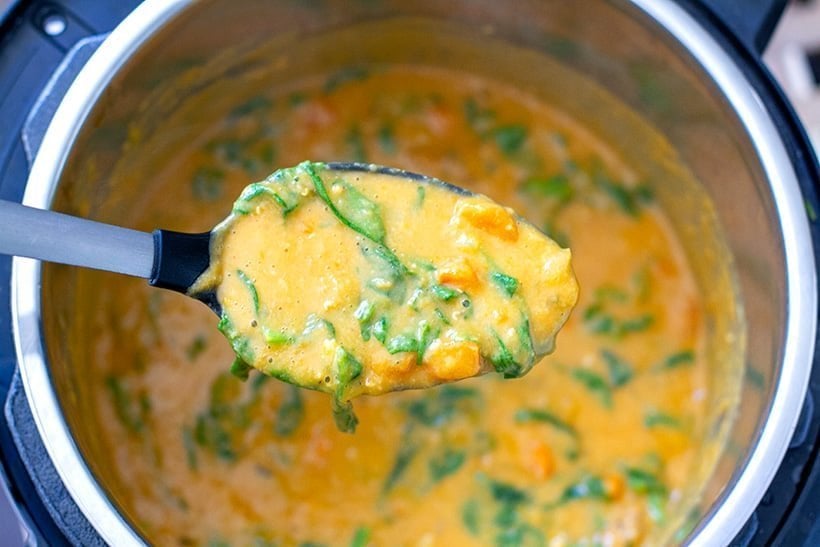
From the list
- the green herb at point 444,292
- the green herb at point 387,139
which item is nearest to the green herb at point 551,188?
the green herb at point 387,139

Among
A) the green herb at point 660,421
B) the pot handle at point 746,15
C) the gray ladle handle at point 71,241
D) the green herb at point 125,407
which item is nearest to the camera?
the gray ladle handle at point 71,241

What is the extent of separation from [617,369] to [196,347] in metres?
0.76

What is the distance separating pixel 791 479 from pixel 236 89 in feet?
3.60

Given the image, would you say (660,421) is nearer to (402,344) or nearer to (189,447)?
(402,344)

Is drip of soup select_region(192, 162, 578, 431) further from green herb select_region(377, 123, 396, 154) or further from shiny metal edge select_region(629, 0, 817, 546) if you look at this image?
green herb select_region(377, 123, 396, 154)

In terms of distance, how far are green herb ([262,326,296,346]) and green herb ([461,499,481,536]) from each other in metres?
0.57

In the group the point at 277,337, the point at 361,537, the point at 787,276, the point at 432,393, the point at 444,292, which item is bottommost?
the point at 361,537

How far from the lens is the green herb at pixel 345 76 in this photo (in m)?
1.63

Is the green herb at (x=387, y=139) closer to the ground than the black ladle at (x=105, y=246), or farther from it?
farther from it

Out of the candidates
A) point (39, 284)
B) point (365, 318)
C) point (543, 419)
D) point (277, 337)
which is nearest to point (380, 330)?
point (365, 318)

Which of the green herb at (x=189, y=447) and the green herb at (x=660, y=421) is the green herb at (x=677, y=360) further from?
the green herb at (x=189, y=447)

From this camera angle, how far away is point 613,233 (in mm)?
1633

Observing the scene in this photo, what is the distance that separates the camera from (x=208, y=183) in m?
1.58

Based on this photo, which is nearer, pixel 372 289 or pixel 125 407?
pixel 372 289
